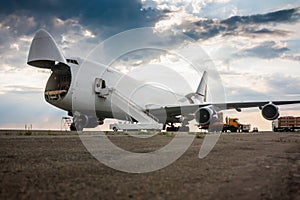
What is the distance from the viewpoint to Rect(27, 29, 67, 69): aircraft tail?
18.6 m

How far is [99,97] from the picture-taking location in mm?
21875

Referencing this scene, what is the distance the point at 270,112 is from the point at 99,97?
39.1 feet

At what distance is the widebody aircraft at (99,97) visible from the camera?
62.7 feet

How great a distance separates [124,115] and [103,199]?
2172 cm

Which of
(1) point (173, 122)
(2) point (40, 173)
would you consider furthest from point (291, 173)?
(1) point (173, 122)

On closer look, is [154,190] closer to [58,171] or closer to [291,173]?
[58,171]

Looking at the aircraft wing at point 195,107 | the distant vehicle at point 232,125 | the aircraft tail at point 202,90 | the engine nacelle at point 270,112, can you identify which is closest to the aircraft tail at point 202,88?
the aircraft tail at point 202,90

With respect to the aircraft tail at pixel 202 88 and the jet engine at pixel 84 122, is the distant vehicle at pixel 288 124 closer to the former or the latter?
the aircraft tail at pixel 202 88

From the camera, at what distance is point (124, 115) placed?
949 inches

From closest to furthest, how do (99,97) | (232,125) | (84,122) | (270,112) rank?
(99,97), (84,122), (270,112), (232,125)

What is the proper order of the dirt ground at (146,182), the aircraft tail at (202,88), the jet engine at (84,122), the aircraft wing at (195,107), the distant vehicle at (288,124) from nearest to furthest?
the dirt ground at (146,182)
the jet engine at (84,122)
the aircraft wing at (195,107)
the aircraft tail at (202,88)
the distant vehicle at (288,124)

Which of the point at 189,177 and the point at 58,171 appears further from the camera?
the point at 58,171

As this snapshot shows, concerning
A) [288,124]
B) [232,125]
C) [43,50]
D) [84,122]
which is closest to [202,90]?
[232,125]

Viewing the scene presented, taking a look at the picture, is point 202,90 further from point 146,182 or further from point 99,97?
point 146,182
